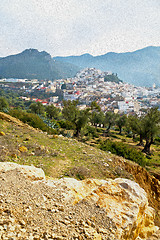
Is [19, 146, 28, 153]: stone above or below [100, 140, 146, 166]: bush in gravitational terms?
above

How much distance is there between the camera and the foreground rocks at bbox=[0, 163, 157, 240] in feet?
9.14

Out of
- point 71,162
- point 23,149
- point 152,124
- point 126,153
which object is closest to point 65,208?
point 71,162

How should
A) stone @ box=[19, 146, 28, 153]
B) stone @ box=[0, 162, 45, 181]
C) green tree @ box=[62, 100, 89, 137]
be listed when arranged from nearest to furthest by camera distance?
stone @ box=[0, 162, 45, 181] < stone @ box=[19, 146, 28, 153] < green tree @ box=[62, 100, 89, 137]

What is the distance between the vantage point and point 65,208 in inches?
131

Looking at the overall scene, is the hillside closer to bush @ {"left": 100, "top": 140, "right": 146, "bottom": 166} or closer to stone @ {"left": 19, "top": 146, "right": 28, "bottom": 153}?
stone @ {"left": 19, "top": 146, "right": 28, "bottom": 153}

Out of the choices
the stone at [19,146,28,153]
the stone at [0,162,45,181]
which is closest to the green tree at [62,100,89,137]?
the stone at [19,146,28,153]

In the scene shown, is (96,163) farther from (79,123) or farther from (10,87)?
(10,87)

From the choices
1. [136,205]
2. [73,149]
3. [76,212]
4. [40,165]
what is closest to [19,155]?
[40,165]

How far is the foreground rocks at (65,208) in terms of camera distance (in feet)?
9.14

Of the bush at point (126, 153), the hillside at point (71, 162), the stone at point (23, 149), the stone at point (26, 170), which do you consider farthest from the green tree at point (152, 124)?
the stone at point (26, 170)

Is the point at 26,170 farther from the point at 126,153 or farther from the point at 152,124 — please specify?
the point at 152,124

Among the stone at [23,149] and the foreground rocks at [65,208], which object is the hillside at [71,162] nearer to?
the stone at [23,149]

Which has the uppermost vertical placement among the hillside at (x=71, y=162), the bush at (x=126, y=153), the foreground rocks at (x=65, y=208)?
the foreground rocks at (x=65, y=208)

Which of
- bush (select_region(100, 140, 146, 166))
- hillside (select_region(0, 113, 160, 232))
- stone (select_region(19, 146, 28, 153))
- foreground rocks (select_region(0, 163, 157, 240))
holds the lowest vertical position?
bush (select_region(100, 140, 146, 166))
